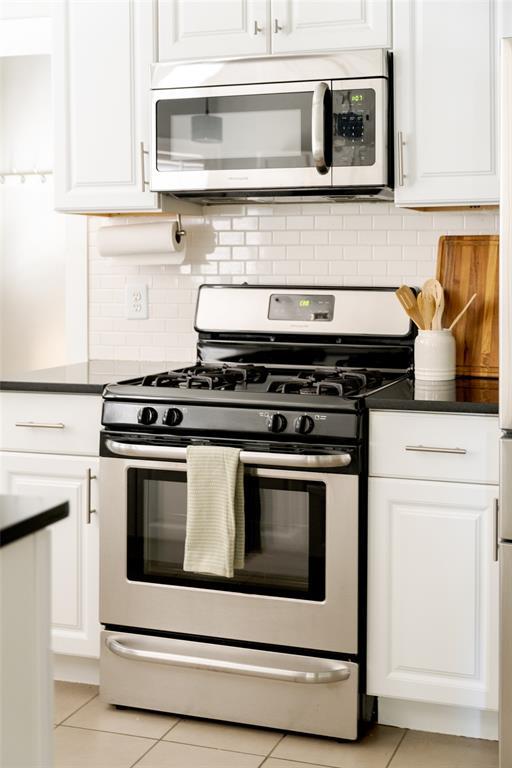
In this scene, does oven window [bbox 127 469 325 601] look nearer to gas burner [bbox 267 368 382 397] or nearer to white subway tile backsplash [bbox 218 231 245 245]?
gas burner [bbox 267 368 382 397]

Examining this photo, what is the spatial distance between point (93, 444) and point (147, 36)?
4.27 ft

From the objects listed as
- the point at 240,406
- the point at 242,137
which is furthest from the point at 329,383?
the point at 242,137

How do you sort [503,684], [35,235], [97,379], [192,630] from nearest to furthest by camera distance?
[503,684] < [192,630] < [97,379] < [35,235]

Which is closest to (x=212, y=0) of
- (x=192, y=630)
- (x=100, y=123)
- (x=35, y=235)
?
(x=100, y=123)

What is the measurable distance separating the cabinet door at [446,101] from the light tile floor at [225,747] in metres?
1.53

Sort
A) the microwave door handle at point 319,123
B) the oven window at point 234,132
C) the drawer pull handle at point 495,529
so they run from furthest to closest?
the oven window at point 234,132, the microwave door handle at point 319,123, the drawer pull handle at point 495,529

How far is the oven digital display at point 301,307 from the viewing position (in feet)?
10.9

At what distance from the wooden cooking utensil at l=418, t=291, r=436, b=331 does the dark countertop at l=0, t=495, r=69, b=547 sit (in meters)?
1.77

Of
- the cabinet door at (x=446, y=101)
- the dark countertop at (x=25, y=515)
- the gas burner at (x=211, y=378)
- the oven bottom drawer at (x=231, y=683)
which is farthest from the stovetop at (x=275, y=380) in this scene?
the dark countertop at (x=25, y=515)

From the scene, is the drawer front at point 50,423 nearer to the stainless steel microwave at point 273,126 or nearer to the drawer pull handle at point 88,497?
the drawer pull handle at point 88,497

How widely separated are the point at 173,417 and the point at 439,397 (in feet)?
2.37

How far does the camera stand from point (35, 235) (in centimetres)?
380

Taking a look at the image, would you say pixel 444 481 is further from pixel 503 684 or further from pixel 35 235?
pixel 35 235

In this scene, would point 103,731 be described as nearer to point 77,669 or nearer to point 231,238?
point 77,669
